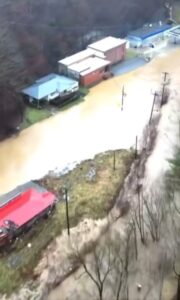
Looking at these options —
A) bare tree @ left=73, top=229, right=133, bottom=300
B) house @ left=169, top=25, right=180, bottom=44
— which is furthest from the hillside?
bare tree @ left=73, top=229, right=133, bottom=300

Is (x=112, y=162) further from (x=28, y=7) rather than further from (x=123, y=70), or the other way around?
(x=28, y=7)

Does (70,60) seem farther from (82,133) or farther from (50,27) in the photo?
(82,133)

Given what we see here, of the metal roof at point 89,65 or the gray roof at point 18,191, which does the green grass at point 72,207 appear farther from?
the metal roof at point 89,65

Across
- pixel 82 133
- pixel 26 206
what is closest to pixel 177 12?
pixel 82 133

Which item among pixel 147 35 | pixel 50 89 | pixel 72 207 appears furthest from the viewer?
pixel 147 35

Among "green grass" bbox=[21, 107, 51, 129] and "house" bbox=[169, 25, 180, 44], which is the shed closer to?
"green grass" bbox=[21, 107, 51, 129]

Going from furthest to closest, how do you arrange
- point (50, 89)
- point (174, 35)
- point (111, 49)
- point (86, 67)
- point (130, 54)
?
1. point (174, 35)
2. point (130, 54)
3. point (111, 49)
4. point (86, 67)
5. point (50, 89)
